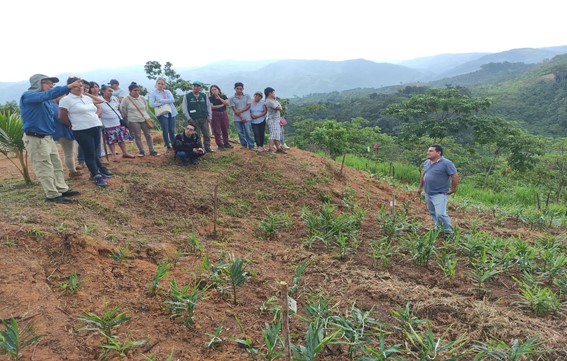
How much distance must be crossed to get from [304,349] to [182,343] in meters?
0.85

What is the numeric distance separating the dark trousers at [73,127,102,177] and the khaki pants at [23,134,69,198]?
39 centimetres

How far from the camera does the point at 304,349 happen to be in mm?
2250

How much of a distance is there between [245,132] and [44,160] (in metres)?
3.87

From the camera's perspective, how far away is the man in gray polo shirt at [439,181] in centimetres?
456

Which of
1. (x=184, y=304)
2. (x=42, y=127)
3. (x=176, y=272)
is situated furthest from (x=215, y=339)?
(x=42, y=127)

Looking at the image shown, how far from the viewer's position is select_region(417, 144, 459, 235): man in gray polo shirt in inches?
180

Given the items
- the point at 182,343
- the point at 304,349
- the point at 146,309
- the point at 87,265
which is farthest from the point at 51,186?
the point at 304,349

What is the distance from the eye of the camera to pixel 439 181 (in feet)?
15.2

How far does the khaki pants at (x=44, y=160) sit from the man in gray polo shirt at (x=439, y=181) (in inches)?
184

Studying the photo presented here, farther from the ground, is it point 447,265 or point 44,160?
point 44,160

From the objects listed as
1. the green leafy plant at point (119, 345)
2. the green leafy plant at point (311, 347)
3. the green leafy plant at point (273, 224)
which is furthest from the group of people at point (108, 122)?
the green leafy plant at point (311, 347)

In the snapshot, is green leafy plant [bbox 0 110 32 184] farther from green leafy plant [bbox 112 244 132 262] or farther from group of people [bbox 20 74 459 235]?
green leafy plant [bbox 112 244 132 262]

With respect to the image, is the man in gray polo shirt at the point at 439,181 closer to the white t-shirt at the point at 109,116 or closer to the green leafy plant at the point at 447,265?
the green leafy plant at the point at 447,265

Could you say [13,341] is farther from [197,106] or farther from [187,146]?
[197,106]
